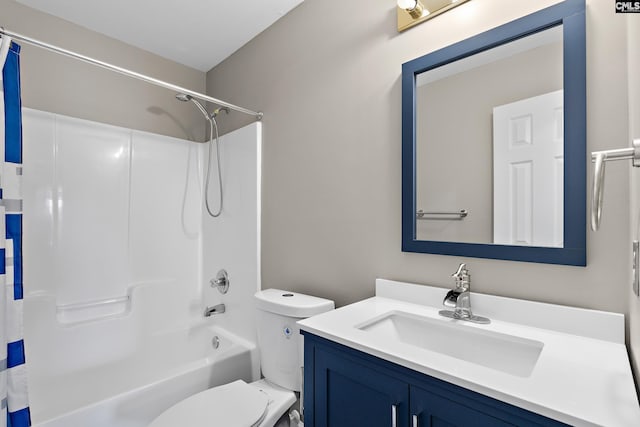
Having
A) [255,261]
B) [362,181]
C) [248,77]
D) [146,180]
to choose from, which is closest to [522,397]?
[362,181]

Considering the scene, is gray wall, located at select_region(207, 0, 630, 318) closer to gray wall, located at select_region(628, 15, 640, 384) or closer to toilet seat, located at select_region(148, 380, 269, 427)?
gray wall, located at select_region(628, 15, 640, 384)

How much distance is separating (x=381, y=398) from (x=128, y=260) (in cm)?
195

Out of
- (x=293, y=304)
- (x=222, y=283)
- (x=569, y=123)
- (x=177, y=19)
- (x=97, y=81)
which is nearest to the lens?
(x=569, y=123)

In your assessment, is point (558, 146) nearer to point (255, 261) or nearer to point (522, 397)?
point (522, 397)

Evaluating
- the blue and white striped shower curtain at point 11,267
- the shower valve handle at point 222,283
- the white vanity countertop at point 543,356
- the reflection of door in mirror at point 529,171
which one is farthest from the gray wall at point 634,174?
the shower valve handle at point 222,283

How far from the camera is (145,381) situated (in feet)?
6.54

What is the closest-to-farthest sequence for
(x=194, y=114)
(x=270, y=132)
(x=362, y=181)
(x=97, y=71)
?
1. (x=362, y=181)
2. (x=270, y=132)
3. (x=97, y=71)
4. (x=194, y=114)

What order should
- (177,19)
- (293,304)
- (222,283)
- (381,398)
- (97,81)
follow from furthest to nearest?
(222,283) → (97,81) → (177,19) → (293,304) → (381,398)

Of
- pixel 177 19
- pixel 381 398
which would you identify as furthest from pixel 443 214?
pixel 177 19

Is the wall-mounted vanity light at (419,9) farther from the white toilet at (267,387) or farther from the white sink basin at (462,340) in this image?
the white toilet at (267,387)

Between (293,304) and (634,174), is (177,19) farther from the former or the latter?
(634,174)

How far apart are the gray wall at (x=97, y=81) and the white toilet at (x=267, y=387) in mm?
1652

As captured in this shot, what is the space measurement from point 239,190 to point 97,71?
122cm

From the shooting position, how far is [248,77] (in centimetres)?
220
